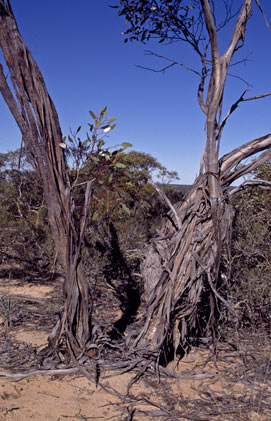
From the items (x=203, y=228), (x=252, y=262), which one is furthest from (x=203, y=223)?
(x=252, y=262)

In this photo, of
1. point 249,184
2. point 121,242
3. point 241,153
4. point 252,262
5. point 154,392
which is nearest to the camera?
point 154,392

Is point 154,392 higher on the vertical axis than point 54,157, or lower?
lower

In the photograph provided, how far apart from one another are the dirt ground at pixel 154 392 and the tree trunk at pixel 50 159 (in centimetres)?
35

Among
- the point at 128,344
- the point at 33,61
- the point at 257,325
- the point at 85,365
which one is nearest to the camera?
the point at 33,61

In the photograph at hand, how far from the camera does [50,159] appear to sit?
2742 mm

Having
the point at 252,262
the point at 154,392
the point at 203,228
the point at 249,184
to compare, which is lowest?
the point at 154,392

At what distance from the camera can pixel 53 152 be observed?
2750 millimetres

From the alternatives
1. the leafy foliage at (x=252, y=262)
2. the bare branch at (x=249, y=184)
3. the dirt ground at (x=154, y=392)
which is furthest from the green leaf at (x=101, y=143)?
the leafy foliage at (x=252, y=262)

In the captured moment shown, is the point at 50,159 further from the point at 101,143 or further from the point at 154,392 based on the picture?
the point at 154,392

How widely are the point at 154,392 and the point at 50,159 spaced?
77.2 inches

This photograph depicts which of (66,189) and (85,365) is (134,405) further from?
(66,189)

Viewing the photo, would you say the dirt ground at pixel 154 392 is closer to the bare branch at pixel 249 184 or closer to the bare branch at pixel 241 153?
the bare branch at pixel 249 184

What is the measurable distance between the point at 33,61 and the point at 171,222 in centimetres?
185


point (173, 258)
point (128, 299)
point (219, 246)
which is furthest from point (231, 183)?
point (128, 299)
